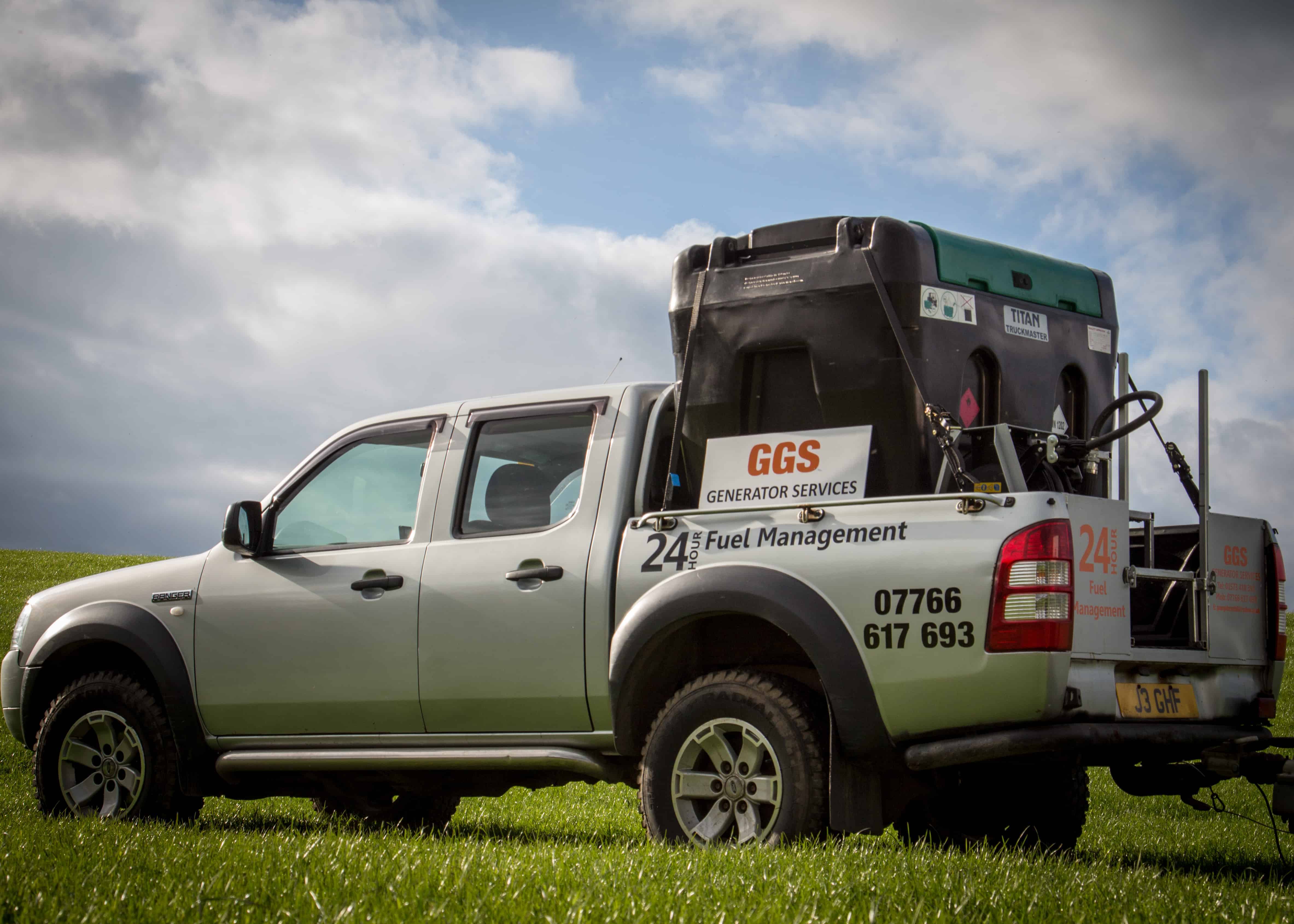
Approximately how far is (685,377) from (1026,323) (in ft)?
5.23

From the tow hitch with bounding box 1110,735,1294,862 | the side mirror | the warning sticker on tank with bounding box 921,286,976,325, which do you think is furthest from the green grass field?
the warning sticker on tank with bounding box 921,286,976,325

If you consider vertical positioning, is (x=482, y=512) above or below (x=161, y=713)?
above

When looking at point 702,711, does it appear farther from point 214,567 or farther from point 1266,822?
point 1266,822

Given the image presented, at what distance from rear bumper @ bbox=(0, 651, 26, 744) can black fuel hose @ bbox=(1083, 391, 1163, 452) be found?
587 centimetres

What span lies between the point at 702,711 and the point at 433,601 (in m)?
1.51

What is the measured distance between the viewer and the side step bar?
5.77 m

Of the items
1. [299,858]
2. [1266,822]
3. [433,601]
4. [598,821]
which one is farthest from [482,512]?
[1266,822]

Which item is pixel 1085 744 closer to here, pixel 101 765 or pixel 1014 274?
pixel 1014 274

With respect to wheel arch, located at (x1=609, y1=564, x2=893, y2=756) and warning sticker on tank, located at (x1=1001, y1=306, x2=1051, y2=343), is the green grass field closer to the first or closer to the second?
wheel arch, located at (x1=609, y1=564, x2=893, y2=756)

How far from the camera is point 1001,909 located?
380 centimetres

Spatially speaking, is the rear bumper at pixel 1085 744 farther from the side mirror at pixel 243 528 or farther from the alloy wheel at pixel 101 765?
the alloy wheel at pixel 101 765

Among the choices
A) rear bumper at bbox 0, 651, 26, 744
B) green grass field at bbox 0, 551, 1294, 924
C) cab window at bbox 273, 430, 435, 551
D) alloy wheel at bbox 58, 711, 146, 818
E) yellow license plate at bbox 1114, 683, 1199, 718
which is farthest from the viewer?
rear bumper at bbox 0, 651, 26, 744

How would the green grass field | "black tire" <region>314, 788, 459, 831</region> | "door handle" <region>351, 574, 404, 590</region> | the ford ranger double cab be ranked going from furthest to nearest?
1. "black tire" <region>314, 788, 459, 831</region>
2. "door handle" <region>351, 574, 404, 590</region>
3. the ford ranger double cab
4. the green grass field

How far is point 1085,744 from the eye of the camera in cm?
472
